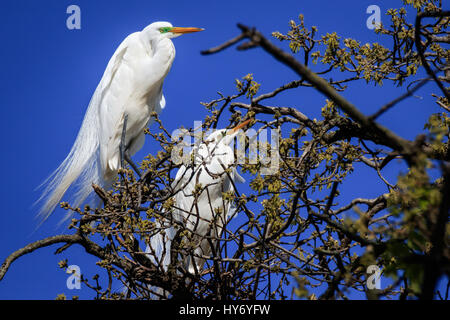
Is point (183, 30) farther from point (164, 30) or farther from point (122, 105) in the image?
point (122, 105)

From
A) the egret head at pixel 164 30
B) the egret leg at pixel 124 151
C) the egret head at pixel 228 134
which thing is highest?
the egret head at pixel 164 30

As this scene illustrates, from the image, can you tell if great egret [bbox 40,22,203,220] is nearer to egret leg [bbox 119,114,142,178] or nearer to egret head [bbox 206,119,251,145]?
egret leg [bbox 119,114,142,178]

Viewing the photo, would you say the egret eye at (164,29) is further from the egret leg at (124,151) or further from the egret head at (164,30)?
the egret leg at (124,151)

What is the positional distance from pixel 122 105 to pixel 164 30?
2.52 feet

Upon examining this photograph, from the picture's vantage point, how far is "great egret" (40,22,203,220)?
4.21 metres

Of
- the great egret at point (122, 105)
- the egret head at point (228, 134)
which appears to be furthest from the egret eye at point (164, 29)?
the egret head at point (228, 134)

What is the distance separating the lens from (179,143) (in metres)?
2.43

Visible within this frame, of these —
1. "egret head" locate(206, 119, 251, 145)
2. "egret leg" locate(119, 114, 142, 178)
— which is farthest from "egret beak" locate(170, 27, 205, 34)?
"egret head" locate(206, 119, 251, 145)

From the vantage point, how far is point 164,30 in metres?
4.41

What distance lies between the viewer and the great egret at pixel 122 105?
4211 millimetres
